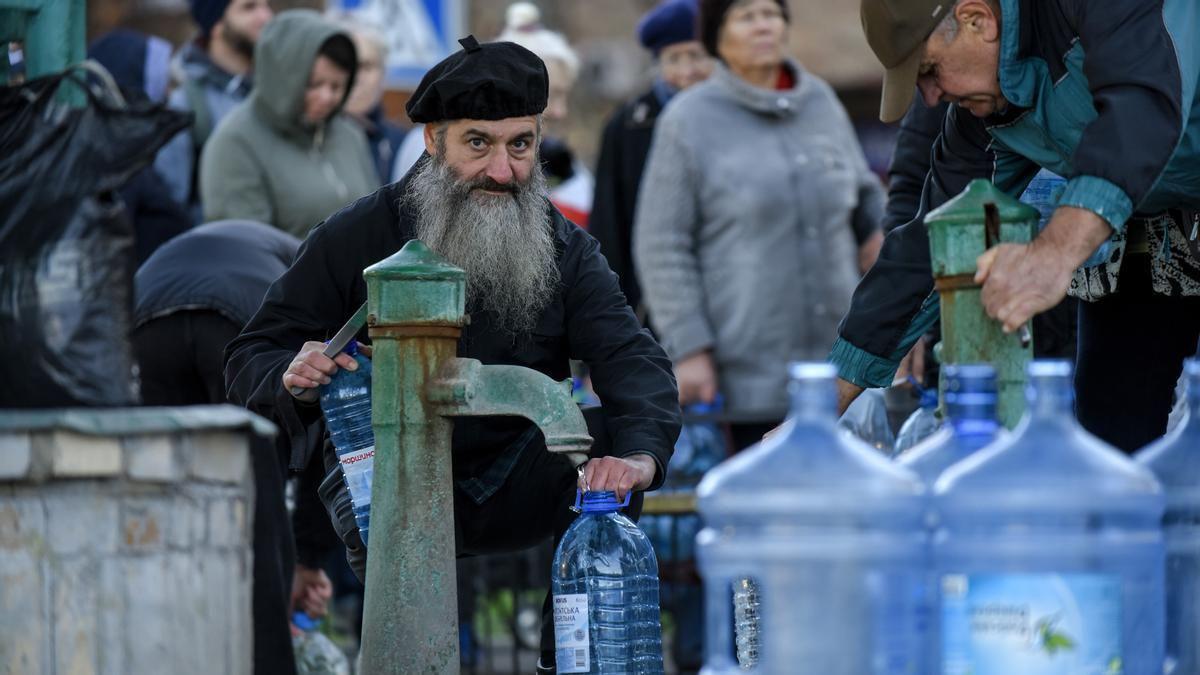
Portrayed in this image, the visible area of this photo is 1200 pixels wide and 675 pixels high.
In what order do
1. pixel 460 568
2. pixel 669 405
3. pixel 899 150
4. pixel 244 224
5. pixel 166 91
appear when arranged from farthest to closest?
pixel 166 91 → pixel 460 568 → pixel 244 224 → pixel 899 150 → pixel 669 405

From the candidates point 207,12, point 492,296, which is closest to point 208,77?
point 207,12

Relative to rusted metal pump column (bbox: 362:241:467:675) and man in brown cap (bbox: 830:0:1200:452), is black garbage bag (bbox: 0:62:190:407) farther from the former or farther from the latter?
man in brown cap (bbox: 830:0:1200:452)

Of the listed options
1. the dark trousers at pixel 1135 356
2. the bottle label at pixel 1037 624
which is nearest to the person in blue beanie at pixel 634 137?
the dark trousers at pixel 1135 356

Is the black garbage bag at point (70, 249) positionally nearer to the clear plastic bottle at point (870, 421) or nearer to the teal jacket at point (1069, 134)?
the teal jacket at point (1069, 134)

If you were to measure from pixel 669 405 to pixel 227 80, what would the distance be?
3727mm

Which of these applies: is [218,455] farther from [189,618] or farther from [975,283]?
[975,283]

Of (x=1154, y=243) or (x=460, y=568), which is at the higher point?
(x=1154, y=243)

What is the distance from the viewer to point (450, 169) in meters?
4.53

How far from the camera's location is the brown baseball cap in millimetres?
3604

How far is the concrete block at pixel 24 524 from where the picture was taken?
284 centimetres

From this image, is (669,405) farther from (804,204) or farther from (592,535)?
(804,204)

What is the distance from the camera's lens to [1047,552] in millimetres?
2756

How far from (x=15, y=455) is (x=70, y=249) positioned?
39 centimetres

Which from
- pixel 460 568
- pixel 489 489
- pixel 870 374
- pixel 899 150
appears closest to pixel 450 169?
pixel 489 489
